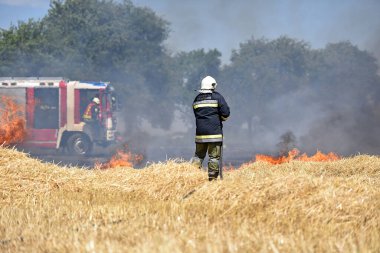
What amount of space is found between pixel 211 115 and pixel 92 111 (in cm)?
1943

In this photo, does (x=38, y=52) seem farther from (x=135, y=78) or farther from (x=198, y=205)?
(x=198, y=205)

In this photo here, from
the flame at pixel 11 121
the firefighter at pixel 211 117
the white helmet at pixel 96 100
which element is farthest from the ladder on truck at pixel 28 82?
the firefighter at pixel 211 117

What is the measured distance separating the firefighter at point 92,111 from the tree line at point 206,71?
12299mm

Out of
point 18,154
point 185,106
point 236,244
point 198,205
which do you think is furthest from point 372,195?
point 185,106

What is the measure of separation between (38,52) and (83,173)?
31174mm

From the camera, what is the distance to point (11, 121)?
2833cm

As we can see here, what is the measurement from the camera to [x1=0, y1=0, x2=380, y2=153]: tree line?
1586 inches

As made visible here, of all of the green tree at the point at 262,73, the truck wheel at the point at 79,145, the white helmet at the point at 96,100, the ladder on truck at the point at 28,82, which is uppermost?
the green tree at the point at 262,73

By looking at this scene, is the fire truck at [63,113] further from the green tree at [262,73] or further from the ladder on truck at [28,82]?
the green tree at [262,73]

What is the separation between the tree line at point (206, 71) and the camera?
40.3 meters

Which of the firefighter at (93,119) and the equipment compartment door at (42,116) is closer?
the equipment compartment door at (42,116)

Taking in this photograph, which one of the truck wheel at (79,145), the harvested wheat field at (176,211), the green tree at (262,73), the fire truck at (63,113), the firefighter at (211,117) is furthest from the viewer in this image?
the green tree at (262,73)

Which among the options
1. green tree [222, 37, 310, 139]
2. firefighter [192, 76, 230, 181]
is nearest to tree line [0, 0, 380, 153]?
green tree [222, 37, 310, 139]

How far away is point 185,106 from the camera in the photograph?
61188 mm
